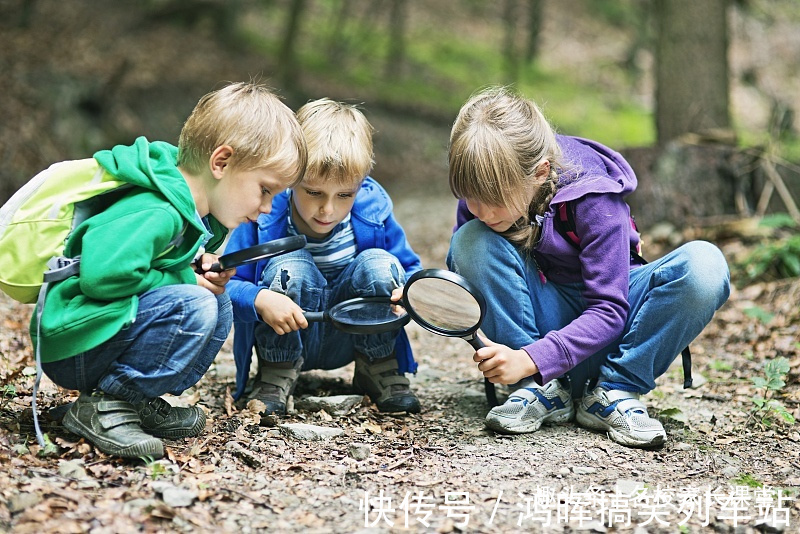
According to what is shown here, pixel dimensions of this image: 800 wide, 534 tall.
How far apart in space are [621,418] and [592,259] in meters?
0.64

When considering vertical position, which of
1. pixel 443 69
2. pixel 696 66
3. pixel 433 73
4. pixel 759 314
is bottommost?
pixel 759 314

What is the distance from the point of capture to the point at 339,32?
1684 cm

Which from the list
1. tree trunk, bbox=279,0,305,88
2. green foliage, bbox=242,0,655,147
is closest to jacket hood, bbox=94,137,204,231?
tree trunk, bbox=279,0,305,88

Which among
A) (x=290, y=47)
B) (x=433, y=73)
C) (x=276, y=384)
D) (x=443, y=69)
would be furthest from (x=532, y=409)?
(x=443, y=69)

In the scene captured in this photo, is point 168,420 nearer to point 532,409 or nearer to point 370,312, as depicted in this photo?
point 370,312

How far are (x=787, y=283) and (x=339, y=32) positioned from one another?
43.8ft

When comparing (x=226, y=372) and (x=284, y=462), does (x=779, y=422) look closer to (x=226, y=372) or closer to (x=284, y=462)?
(x=284, y=462)

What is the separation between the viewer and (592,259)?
2.99 m

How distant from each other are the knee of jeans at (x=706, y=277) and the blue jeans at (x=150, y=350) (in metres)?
1.76

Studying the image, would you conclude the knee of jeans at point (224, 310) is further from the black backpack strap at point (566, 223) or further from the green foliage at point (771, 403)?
the green foliage at point (771, 403)

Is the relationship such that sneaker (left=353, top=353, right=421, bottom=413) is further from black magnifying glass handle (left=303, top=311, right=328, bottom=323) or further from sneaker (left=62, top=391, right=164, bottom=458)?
sneaker (left=62, top=391, right=164, bottom=458)

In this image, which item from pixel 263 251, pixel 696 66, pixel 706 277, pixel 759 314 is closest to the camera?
pixel 263 251

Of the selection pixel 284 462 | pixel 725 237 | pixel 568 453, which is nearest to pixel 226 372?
pixel 284 462

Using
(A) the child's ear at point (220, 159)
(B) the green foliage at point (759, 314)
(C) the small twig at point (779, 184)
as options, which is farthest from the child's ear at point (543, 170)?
(C) the small twig at point (779, 184)
